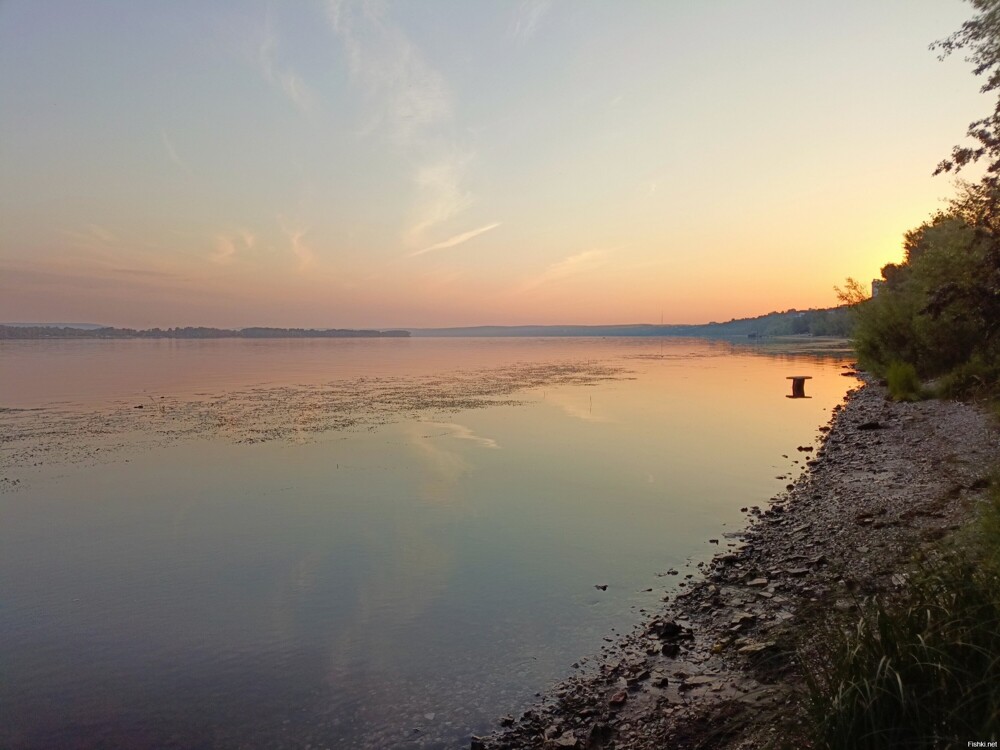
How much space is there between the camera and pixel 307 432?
81.8 feet

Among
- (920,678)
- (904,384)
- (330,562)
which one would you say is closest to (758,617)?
(920,678)

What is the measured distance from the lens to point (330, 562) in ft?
37.1

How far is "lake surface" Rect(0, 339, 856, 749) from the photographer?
7.00 m

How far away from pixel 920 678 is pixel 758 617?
384 centimetres

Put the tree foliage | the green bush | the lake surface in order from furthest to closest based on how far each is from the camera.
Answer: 1. the green bush
2. the tree foliage
3. the lake surface

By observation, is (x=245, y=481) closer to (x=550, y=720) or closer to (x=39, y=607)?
(x=39, y=607)

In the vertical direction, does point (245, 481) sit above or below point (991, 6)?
below

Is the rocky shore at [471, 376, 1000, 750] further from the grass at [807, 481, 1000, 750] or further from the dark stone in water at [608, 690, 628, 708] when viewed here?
the grass at [807, 481, 1000, 750]

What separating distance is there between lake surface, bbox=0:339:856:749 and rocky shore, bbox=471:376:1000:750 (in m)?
0.58

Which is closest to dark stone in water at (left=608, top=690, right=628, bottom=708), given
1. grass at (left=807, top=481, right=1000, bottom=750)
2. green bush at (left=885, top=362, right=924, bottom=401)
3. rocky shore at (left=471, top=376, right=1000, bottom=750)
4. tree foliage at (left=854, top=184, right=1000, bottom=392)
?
rocky shore at (left=471, top=376, right=1000, bottom=750)

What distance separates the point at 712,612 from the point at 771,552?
2.74 m

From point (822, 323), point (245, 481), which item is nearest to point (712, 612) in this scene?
point (245, 481)

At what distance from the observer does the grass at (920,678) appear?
3.94 meters

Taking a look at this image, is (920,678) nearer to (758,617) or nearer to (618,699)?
(618,699)
